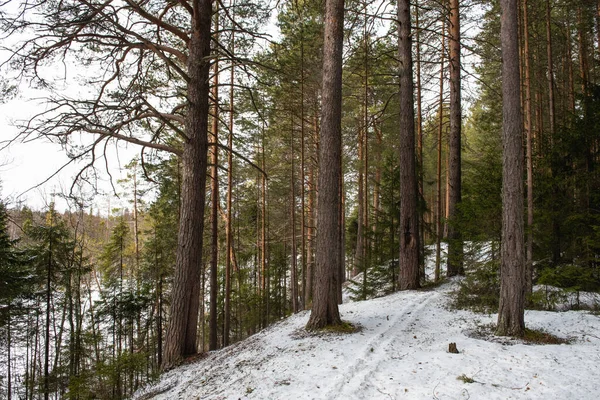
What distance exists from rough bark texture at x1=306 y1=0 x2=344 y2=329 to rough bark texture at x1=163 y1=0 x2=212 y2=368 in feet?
8.34

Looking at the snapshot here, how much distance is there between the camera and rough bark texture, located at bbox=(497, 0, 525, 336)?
17.3 ft

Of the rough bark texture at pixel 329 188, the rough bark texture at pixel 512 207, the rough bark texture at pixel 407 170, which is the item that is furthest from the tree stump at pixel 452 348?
the rough bark texture at pixel 407 170

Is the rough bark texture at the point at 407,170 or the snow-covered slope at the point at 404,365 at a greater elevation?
the rough bark texture at the point at 407,170

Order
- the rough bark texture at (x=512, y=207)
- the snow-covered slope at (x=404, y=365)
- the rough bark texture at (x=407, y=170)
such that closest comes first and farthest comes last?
the snow-covered slope at (x=404, y=365)
the rough bark texture at (x=512, y=207)
the rough bark texture at (x=407, y=170)

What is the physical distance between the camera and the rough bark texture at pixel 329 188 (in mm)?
6207

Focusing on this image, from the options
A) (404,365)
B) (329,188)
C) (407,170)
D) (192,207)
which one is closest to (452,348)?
(404,365)

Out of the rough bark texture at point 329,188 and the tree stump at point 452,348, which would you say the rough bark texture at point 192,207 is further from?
the tree stump at point 452,348

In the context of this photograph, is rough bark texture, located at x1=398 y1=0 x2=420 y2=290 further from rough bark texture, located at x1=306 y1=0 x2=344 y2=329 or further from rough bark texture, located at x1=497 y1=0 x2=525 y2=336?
rough bark texture, located at x1=497 y1=0 x2=525 y2=336

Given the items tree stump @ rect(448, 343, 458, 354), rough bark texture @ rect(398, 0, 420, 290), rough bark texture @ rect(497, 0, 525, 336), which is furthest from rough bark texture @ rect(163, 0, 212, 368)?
rough bark texture @ rect(497, 0, 525, 336)

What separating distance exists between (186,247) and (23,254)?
11.4 m

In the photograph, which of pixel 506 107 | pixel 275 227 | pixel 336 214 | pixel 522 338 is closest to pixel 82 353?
pixel 275 227

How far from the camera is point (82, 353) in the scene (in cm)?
1468

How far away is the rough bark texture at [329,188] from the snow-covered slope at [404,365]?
0.61 m

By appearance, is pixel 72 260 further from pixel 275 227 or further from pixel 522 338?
pixel 522 338
